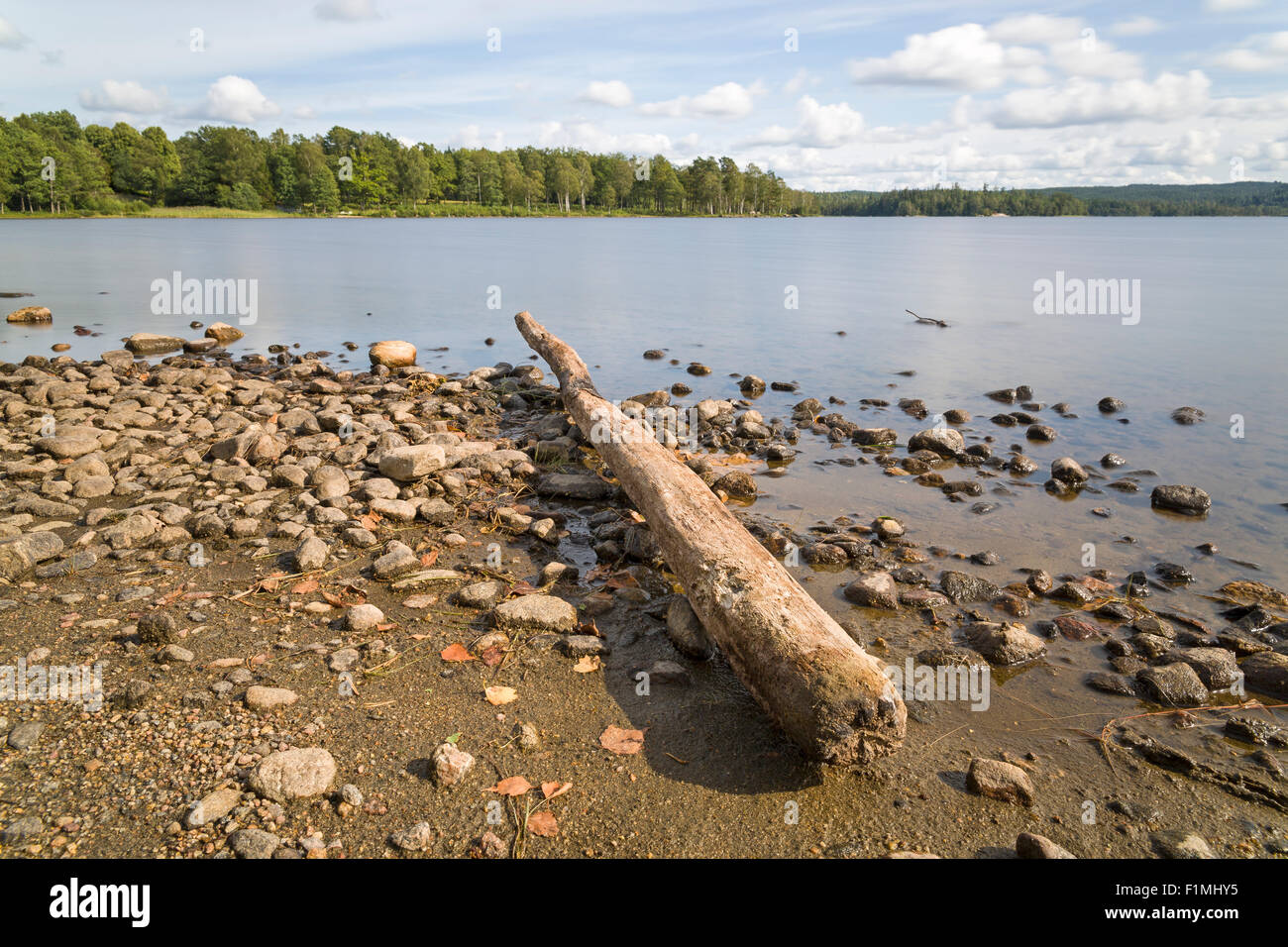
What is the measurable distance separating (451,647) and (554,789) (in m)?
1.60

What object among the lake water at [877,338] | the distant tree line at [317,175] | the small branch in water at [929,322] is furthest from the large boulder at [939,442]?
the distant tree line at [317,175]

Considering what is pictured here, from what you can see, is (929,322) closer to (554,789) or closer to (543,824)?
(554,789)

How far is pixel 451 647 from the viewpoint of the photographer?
519 cm

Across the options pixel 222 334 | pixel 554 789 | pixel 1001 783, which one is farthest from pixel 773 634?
pixel 222 334

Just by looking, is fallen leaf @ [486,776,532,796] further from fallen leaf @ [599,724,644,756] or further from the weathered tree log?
the weathered tree log

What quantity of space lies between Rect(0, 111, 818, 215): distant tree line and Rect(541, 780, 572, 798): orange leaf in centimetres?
9980

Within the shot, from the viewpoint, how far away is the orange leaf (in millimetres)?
3867

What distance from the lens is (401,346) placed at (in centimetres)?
1545

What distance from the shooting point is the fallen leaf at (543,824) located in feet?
11.9


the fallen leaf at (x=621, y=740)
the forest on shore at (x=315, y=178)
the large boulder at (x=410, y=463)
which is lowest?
the fallen leaf at (x=621, y=740)

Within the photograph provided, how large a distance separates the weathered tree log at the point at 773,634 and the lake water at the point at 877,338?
242 centimetres

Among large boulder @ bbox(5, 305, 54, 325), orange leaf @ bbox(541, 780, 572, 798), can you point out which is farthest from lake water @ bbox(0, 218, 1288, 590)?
orange leaf @ bbox(541, 780, 572, 798)

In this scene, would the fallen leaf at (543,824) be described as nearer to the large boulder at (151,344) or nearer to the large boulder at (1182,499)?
the large boulder at (1182,499)
